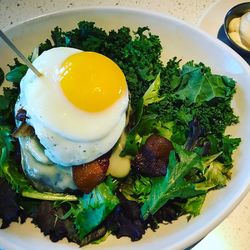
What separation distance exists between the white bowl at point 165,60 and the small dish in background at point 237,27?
0.19 m

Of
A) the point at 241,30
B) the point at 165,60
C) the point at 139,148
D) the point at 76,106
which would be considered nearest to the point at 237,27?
the point at 241,30

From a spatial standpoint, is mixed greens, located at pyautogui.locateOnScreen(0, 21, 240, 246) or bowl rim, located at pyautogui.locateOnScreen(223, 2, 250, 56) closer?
mixed greens, located at pyautogui.locateOnScreen(0, 21, 240, 246)

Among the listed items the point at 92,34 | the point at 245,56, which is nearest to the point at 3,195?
Answer: the point at 92,34

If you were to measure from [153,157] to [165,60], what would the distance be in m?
0.52

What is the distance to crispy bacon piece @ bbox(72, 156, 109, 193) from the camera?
139cm

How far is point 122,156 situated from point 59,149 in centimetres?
23

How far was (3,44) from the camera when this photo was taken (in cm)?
168

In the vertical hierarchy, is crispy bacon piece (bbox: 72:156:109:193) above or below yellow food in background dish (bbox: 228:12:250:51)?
below

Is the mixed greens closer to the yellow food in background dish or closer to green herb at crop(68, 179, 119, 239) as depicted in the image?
green herb at crop(68, 179, 119, 239)

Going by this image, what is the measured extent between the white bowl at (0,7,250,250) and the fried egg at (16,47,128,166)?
285mm

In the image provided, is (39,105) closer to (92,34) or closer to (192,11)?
(92,34)

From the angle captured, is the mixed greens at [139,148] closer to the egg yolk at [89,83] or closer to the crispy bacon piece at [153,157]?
the crispy bacon piece at [153,157]

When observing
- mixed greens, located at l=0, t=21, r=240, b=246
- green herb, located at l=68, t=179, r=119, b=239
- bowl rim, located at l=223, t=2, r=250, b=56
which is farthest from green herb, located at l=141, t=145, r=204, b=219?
bowl rim, located at l=223, t=2, r=250, b=56

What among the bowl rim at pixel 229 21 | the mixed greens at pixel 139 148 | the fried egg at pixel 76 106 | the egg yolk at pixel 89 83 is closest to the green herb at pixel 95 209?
the mixed greens at pixel 139 148
